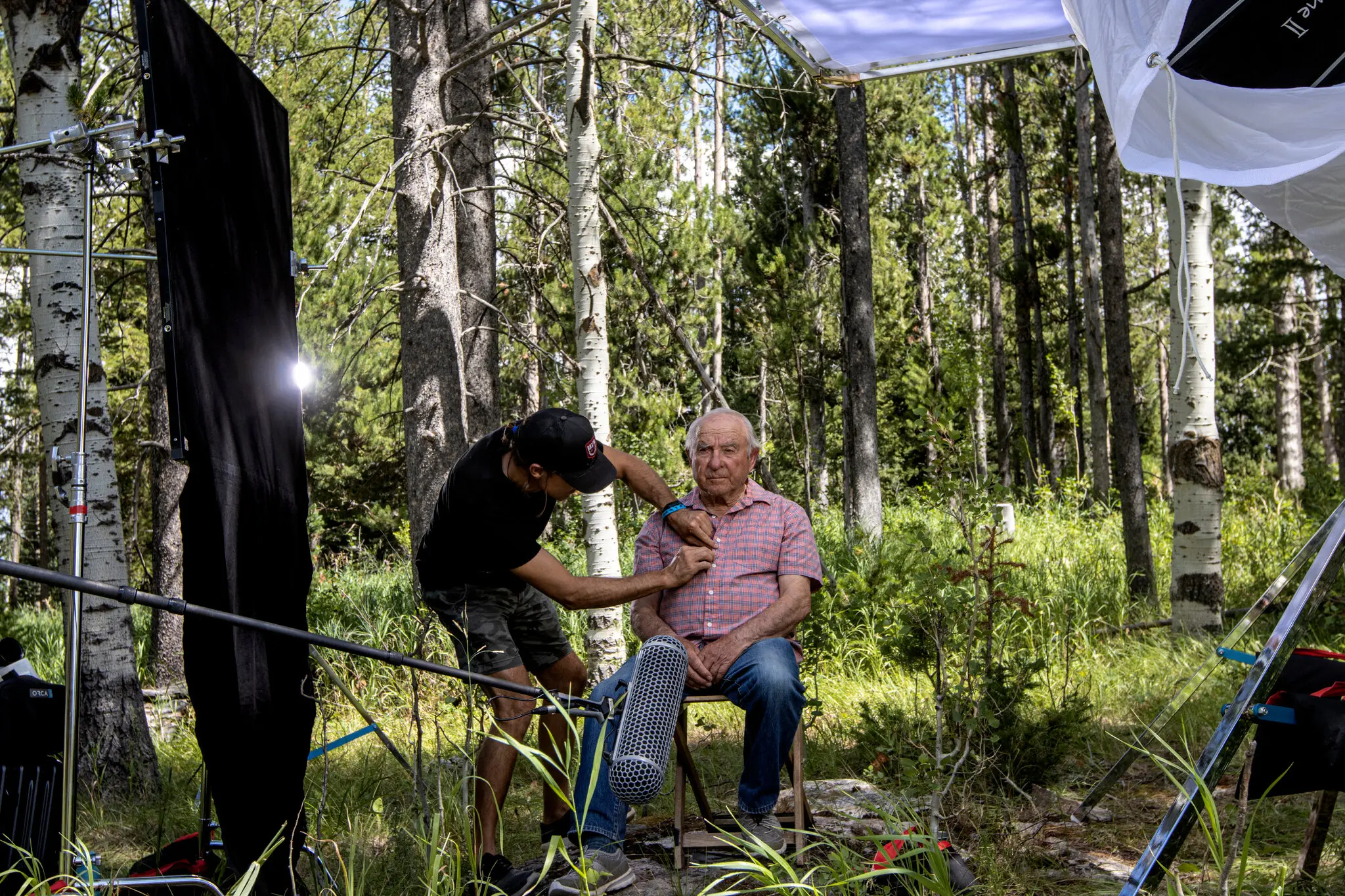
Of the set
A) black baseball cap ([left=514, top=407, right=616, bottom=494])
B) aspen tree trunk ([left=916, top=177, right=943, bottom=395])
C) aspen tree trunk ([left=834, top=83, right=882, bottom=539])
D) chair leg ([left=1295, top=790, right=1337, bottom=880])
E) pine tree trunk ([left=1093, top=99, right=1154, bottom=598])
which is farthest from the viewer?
aspen tree trunk ([left=916, top=177, right=943, bottom=395])

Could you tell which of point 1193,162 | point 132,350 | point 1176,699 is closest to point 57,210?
point 1193,162

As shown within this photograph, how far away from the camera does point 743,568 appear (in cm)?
333

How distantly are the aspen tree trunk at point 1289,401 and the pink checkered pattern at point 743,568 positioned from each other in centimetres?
1430

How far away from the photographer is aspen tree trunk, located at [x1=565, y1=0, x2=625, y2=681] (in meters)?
4.49

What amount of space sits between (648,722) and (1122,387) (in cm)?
522

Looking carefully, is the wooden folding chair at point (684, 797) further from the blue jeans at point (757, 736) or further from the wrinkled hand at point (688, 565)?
the wrinkled hand at point (688, 565)

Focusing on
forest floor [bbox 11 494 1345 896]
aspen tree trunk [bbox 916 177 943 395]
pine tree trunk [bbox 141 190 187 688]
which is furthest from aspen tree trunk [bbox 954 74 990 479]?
pine tree trunk [bbox 141 190 187 688]

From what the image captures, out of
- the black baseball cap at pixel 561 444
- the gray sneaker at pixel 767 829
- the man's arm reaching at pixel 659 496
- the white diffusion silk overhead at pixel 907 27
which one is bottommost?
the gray sneaker at pixel 767 829

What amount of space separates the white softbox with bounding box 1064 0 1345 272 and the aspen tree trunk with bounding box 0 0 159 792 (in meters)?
3.46

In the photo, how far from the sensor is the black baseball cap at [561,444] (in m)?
3.00

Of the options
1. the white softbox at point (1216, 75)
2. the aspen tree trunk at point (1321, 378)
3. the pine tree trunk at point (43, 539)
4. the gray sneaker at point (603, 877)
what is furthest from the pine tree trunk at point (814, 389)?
the pine tree trunk at point (43, 539)

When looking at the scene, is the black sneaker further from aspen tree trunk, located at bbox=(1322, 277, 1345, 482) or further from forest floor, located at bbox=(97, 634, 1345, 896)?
aspen tree trunk, located at bbox=(1322, 277, 1345, 482)

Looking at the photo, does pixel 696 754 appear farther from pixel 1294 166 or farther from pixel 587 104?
pixel 1294 166

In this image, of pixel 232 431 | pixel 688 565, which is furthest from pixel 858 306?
pixel 232 431
